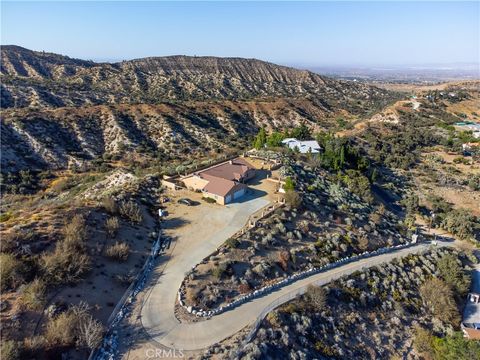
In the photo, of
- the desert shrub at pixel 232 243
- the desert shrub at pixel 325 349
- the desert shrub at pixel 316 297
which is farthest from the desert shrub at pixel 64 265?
the desert shrub at pixel 325 349

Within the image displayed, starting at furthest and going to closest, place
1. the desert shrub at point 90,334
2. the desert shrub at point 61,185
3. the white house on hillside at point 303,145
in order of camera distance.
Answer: the white house on hillside at point 303,145 → the desert shrub at point 61,185 → the desert shrub at point 90,334

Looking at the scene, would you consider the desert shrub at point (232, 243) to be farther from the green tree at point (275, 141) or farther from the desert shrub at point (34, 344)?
the green tree at point (275, 141)

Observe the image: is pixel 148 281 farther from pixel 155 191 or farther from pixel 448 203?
pixel 448 203

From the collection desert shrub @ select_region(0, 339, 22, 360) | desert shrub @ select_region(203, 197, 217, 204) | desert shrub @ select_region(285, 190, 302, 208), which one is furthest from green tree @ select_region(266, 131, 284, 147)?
desert shrub @ select_region(0, 339, 22, 360)

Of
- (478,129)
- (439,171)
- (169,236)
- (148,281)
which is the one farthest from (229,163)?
(478,129)

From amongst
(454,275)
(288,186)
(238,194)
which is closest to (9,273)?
(238,194)

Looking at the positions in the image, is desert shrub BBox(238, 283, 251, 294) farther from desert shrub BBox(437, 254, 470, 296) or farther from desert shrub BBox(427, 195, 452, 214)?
desert shrub BBox(427, 195, 452, 214)
